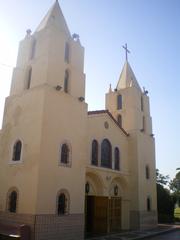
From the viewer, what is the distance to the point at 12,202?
1409 cm

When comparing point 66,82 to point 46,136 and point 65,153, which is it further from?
point 65,153

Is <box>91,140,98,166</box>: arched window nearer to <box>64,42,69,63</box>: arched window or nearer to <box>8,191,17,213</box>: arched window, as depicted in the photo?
<box>64,42,69,63</box>: arched window

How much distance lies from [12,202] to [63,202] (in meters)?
2.70

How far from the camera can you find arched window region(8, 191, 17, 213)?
13.9 m

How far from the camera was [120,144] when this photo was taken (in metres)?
21.4

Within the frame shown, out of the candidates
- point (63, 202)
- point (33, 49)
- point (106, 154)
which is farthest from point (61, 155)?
point (33, 49)

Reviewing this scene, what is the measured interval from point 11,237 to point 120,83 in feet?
55.6

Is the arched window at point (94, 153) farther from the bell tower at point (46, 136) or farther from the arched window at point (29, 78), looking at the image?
the arched window at point (29, 78)

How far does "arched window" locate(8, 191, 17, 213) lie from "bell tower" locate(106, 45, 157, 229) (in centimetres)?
1040

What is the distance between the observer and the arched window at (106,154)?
19.3 m

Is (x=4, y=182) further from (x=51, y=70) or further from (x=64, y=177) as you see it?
(x=51, y=70)

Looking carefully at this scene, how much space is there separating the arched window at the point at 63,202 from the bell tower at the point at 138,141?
8.38m

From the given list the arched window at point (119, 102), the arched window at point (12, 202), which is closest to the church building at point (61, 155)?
the arched window at point (12, 202)

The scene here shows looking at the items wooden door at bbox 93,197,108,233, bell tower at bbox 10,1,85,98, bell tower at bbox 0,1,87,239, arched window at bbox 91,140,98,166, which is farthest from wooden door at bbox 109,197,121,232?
bell tower at bbox 10,1,85,98
